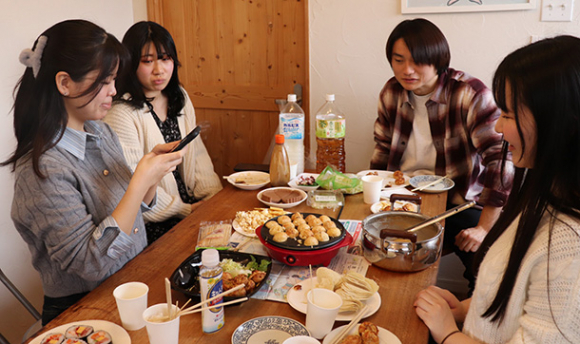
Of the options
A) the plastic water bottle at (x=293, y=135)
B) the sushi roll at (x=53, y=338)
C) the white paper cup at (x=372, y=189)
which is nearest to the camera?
A: the sushi roll at (x=53, y=338)

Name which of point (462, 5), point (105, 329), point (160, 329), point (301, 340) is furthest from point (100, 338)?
point (462, 5)

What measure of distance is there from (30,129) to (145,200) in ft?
1.55

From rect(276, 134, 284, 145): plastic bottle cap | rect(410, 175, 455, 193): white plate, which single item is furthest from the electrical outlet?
rect(276, 134, 284, 145): plastic bottle cap

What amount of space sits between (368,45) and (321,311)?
2050mm

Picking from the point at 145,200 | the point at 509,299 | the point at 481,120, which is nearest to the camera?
the point at 509,299

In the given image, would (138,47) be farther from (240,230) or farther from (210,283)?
(210,283)

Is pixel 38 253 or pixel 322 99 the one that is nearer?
pixel 38 253

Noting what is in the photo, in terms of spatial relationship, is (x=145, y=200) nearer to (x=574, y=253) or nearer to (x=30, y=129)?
(x=30, y=129)

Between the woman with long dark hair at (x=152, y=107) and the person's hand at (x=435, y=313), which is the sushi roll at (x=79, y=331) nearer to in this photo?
the person's hand at (x=435, y=313)

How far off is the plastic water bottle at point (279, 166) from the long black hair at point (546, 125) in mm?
1079

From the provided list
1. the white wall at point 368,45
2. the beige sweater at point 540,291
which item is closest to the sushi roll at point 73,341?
the beige sweater at point 540,291

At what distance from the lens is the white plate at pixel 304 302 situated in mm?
1065

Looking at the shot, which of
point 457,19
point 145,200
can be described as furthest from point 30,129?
point 457,19

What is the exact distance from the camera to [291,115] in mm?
2201
